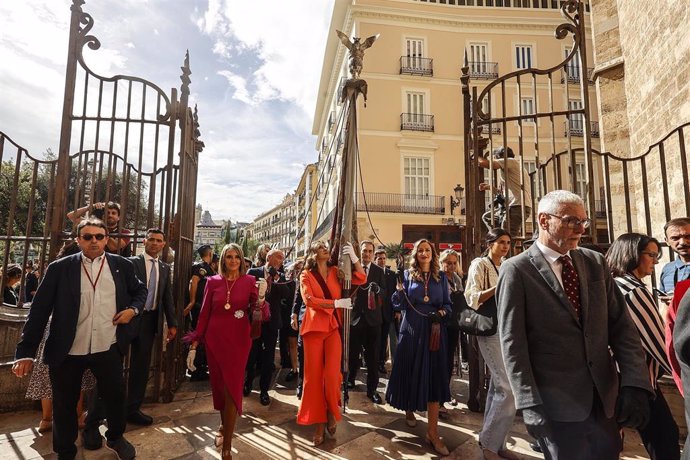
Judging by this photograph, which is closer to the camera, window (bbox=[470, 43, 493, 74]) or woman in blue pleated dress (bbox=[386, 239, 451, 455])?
woman in blue pleated dress (bbox=[386, 239, 451, 455])

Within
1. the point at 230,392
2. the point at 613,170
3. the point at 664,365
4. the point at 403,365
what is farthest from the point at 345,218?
the point at 613,170

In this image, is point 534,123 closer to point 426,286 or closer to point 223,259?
point 426,286

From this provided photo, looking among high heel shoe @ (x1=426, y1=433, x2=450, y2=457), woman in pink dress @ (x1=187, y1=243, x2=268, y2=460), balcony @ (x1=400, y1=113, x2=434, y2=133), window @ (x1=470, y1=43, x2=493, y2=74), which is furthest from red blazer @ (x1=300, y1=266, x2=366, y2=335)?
window @ (x1=470, y1=43, x2=493, y2=74)

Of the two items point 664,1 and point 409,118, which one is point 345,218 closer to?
point 664,1

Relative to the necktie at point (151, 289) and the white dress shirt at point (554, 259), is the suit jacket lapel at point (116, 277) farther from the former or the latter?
the white dress shirt at point (554, 259)

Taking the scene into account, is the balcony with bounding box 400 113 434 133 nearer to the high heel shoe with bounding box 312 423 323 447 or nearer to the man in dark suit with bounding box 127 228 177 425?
the man in dark suit with bounding box 127 228 177 425

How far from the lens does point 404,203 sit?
19.7 m

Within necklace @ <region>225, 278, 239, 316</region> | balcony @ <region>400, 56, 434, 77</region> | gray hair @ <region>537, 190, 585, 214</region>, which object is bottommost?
necklace @ <region>225, 278, 239, 316</region>

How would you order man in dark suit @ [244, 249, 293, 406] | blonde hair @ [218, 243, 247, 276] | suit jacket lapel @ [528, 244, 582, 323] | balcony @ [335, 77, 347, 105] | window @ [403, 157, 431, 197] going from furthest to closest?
window @ [403, 157, 431, 197] < man in dark suit @ [244, 249, 293, 406] < balcony @ [335, 77, 347, 105] < blonde hair @ [218, 243, 247, 276] < suit jacket lapel @ [528, 244, 582, 323]

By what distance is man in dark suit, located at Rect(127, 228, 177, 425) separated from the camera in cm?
397

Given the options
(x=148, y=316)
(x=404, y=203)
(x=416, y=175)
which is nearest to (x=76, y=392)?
(x=148, y=316)

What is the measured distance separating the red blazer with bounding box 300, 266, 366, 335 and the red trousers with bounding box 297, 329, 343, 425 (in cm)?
7

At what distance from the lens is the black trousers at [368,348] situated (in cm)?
470

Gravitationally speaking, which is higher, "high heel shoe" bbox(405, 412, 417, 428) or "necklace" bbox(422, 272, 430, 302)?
"necklace" bbox(422, 272, 430, 302)
